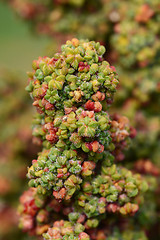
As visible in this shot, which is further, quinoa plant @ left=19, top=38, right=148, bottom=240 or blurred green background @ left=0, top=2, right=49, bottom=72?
blurred green background @ left=0, top=2, right=49, bottom=72

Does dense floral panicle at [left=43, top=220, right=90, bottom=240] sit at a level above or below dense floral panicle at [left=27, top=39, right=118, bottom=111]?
below

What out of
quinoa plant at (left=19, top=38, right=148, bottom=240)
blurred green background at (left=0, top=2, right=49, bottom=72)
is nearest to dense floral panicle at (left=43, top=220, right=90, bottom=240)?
quinoa plant at (left=19, top=38, right=148, bottom=240)

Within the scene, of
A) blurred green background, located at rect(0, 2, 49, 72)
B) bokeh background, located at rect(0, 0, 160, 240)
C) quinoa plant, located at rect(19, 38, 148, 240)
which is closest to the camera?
quinoa plant, located at rect(19, 38, 148, 240)

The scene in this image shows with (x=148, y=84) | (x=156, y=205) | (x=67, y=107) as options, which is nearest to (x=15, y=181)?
(x=156, y=205)

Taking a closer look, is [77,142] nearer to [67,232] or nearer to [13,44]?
[67,232]

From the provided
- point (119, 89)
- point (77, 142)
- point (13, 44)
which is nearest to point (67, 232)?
point (77, 142)

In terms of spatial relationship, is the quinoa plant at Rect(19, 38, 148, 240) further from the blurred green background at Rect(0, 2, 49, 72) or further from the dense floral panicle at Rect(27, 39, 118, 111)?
the blurred green background at Rect(0, 2, 49, 72)
